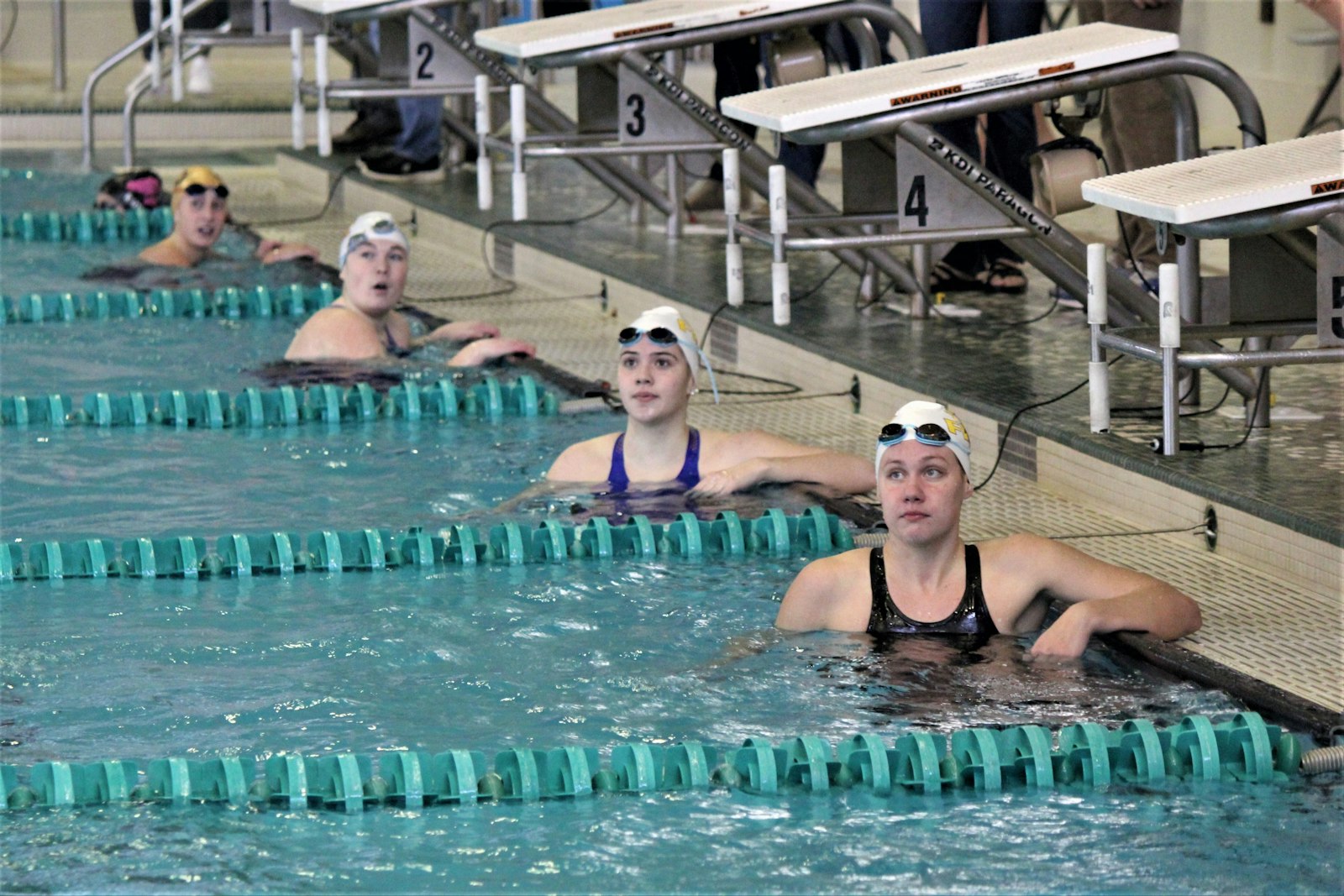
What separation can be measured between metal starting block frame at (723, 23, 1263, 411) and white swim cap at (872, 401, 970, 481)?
1.38m

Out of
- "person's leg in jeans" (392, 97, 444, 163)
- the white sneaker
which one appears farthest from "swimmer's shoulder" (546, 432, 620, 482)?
the white sneaker

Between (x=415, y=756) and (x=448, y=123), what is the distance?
7.66 metres

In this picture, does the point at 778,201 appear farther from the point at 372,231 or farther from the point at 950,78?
the point at 372,231

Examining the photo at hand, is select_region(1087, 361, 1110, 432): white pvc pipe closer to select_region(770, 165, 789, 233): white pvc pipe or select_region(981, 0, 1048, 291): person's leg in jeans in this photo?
select_region(770, 165, 789, 233): white pvc pipe

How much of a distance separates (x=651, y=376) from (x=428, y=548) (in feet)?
2.27

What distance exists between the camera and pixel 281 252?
29.9 ft

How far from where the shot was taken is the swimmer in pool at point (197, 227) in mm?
8516

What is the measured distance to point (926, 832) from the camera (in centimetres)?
324

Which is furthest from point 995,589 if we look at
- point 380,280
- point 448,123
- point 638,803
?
point 448,123

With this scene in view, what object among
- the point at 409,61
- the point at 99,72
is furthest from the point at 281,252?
the point at 99,72

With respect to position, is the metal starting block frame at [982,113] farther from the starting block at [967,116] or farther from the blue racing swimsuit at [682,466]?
the blue racing swimsuit at [682,466]

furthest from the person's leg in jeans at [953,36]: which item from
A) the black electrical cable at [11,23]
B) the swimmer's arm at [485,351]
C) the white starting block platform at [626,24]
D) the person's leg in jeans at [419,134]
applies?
the black electrical cable at [11,23]

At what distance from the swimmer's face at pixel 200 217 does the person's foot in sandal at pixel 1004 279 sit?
10.8 feet

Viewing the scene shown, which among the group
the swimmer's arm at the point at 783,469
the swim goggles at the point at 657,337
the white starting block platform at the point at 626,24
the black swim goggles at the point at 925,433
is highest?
the white starting block platform at the point at 626,24
